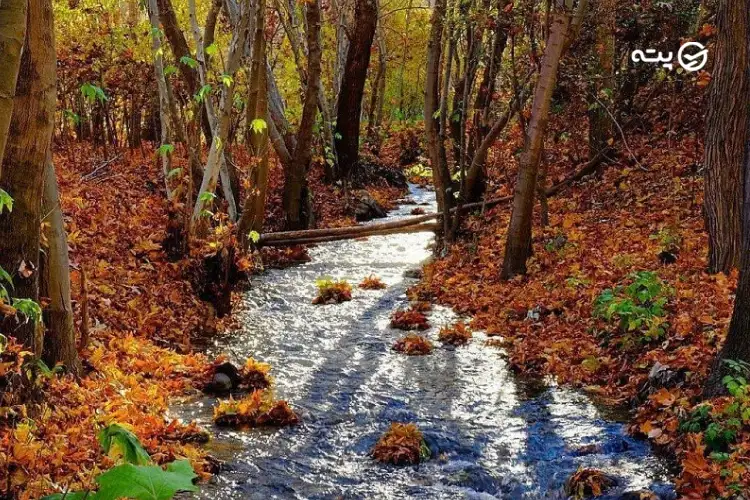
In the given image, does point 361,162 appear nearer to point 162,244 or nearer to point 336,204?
point 336,204

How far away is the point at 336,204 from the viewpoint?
55.0 feet

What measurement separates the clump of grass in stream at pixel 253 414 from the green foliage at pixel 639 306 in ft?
11.0

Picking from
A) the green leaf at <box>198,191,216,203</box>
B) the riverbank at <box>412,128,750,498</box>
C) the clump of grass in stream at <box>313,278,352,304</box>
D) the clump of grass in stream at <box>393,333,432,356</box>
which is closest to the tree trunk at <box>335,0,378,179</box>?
the riverbank at <box>412,128,750,498</box>

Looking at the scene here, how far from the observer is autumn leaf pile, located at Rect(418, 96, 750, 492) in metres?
5.21

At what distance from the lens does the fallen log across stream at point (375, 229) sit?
1246 cm

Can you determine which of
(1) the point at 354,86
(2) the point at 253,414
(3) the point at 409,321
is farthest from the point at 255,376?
(1) the point at 354,86

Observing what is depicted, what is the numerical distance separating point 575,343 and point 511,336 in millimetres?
1065

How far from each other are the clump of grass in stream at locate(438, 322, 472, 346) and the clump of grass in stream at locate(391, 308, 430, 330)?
1.74 feet

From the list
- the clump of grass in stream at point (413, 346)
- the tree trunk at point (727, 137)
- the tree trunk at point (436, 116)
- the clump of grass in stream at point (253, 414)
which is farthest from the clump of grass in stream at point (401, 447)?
the tree trunk at point (436, 116)

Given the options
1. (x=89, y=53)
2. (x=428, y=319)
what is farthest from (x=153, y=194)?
(x=428, y=319)

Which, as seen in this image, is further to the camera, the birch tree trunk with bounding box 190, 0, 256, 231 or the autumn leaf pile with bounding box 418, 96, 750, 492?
the birch tree trunk with bounding box 190, 0, 256, 231

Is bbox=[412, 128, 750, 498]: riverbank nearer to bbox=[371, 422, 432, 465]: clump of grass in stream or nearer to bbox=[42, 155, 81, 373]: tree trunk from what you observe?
bbox=[371, 422, 432, 465]: clump of grass in stream

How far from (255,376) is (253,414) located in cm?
96

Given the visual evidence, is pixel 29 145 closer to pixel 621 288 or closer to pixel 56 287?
pixel 56 287
